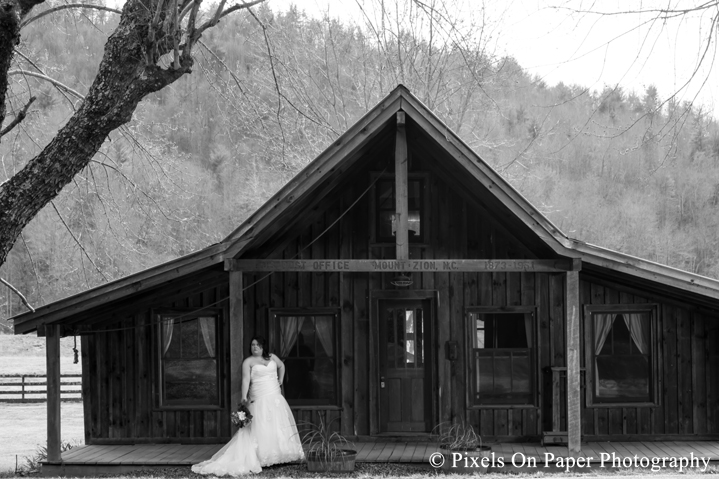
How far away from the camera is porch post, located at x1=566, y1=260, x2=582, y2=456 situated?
35.6 feet

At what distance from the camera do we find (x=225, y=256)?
10.7m

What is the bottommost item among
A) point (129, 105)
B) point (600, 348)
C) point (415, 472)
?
point (415, 472)

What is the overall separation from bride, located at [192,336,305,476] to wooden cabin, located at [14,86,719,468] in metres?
1.14

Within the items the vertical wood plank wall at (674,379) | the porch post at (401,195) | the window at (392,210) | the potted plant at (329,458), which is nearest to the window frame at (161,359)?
the potted plant at (329,458)

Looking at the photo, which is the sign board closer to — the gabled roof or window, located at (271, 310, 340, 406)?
the gabled roof

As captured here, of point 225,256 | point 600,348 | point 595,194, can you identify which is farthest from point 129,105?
point 595,194

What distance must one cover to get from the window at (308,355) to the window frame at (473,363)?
6.37 ft

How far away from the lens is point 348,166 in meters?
11.3

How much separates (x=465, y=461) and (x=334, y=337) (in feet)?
9.57

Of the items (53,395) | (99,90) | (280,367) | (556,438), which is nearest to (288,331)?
(280,367)

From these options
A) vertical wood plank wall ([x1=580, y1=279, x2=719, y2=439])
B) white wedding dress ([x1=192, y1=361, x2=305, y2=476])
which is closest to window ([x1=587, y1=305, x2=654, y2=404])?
vertical wood plank wall ([x1=580, y1=279, x2=719, y2=439])

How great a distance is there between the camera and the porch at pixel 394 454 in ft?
36.6

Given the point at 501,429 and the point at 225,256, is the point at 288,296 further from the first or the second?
the point at 501,429

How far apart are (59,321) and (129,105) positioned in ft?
17.0
